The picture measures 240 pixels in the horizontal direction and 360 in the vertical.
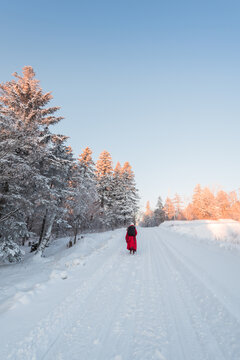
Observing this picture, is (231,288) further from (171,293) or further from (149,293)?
(149,293)

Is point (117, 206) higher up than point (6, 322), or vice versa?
point (117, 206)

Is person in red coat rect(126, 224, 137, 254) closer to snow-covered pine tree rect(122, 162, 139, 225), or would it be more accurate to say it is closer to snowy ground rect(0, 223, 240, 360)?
snowy ground rect(0, 223, 240, 360)

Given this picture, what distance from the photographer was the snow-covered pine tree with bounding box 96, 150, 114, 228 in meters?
26.9

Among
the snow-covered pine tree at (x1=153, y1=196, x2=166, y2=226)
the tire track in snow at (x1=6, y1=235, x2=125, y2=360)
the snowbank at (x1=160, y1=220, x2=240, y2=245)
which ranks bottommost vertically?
the tire track in snow at (x1=6, y1=235, x2=125, y2=360)

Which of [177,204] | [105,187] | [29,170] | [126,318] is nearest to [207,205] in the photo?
[177,204]

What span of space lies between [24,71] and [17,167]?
26.8 ft

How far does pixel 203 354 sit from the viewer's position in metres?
1.97

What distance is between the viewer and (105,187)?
28.9 metres

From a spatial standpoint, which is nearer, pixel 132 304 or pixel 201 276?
pixel 132 304

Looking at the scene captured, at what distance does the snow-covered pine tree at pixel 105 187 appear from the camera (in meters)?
26.9

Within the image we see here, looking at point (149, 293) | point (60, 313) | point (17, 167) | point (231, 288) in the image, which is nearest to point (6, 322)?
point (60, 313)

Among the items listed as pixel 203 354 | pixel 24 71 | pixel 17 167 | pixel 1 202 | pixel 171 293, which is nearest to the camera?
pixel 203 354

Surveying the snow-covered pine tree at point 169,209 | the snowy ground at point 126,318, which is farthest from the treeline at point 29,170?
the snow-covered pine tree at point 169,209

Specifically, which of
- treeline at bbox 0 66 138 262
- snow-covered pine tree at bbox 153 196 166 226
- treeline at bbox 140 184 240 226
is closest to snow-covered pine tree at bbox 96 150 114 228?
treeline at bbox 0 66 138 262
